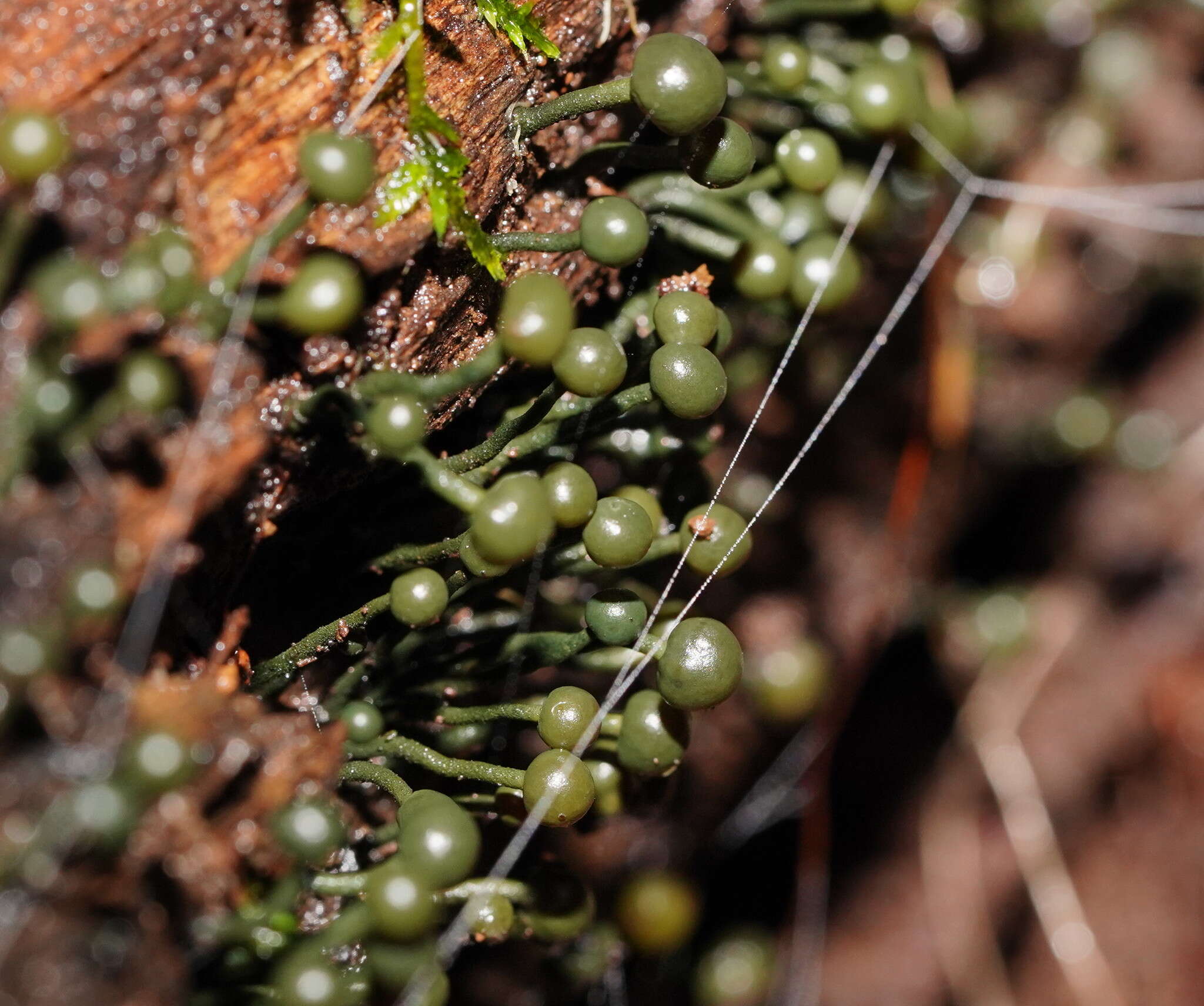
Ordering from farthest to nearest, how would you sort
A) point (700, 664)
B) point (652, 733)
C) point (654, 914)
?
point (654, 914) → point (652, 733) → point (700, 664)

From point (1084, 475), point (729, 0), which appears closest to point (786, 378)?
point (729, 0)

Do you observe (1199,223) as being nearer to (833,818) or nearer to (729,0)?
(729,0)

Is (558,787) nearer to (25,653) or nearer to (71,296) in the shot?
(25,653)

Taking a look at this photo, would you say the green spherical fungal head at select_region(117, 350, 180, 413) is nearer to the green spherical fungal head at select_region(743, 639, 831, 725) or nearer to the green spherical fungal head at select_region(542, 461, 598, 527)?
the green spherical fungal head at select_region(542, 461, 598, 527)

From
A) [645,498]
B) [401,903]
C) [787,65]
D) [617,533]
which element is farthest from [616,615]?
[787,65]

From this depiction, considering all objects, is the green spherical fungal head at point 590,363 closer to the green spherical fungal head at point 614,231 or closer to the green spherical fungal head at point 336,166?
the green spherical fungal head at point 614,231

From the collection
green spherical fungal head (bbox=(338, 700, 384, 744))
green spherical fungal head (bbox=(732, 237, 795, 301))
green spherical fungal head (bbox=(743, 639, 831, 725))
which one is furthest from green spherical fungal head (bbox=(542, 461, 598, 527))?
green spherical fungal head (bbox=(743, 639, 831, 725))

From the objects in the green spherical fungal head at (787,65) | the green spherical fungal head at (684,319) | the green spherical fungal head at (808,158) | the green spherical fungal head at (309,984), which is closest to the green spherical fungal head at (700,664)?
the green spherical fungal head at (684,319)
